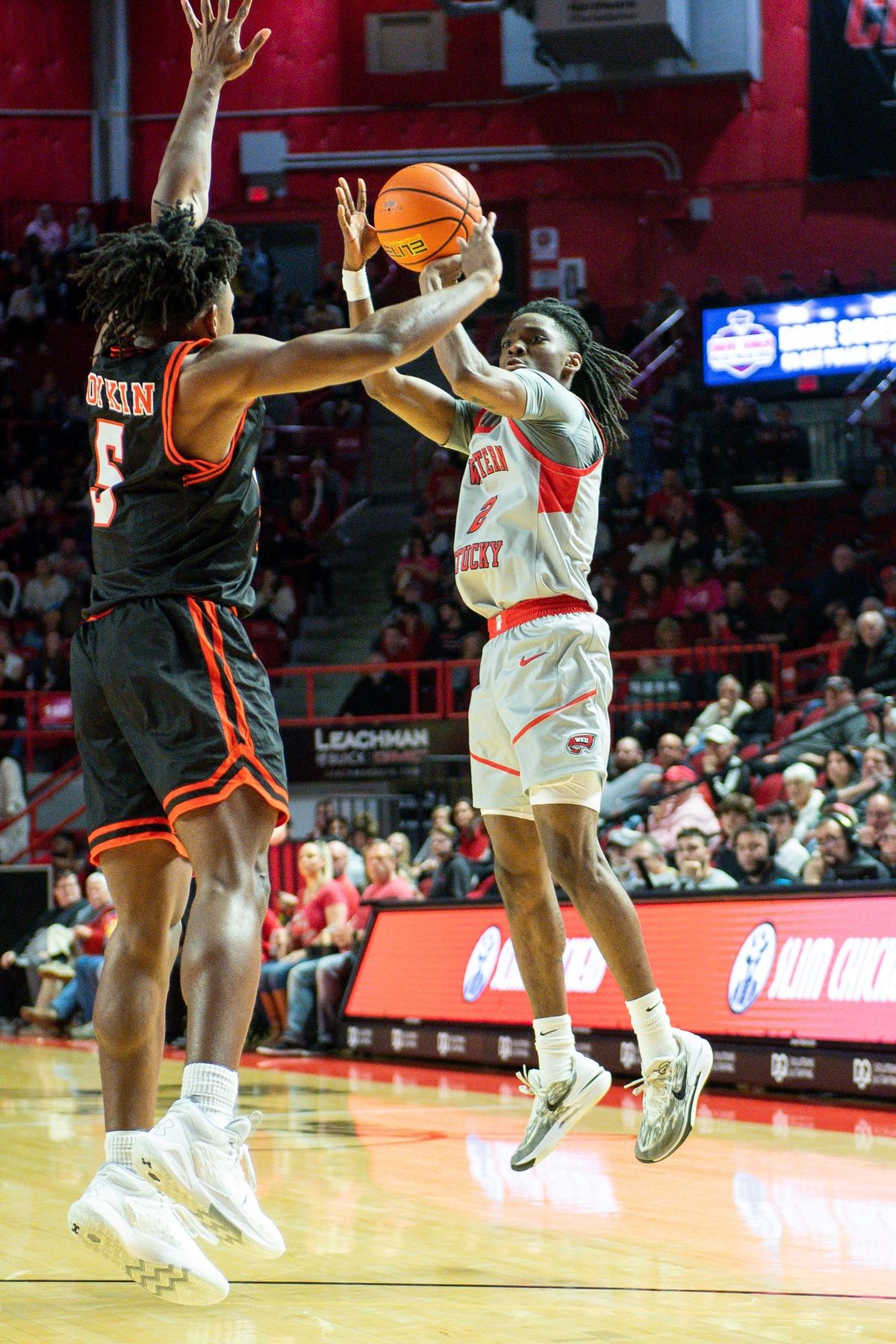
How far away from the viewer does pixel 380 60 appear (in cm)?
2244

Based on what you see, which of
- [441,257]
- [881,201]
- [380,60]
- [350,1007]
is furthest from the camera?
[380,60]

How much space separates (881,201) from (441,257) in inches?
707

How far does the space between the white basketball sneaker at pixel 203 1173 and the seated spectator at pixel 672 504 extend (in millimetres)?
14640

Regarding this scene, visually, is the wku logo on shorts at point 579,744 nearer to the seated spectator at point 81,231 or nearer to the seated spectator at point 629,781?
the seated spectator at point 629,781

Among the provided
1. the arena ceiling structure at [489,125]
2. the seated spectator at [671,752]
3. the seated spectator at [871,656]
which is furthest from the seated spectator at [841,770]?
the arena ceiling structure at [489,125]

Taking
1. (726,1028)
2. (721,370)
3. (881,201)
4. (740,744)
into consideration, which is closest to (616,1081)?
(726,1028)

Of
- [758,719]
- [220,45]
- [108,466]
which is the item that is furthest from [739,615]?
[108,466]

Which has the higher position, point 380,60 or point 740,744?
point 380,60

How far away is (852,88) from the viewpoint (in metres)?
20.4

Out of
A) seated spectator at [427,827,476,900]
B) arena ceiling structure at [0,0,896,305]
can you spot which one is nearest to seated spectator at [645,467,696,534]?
arena ceiling structure at [0,0,896,305]

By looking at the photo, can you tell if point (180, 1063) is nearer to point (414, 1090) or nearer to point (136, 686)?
point (414, 1090)

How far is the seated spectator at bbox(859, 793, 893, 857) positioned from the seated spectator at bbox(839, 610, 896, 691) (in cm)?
334

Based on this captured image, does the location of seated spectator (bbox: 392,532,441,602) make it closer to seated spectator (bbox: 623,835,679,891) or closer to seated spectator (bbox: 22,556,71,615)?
seated spectator (bbox: 22,556,71,615)

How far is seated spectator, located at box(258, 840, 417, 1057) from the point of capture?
10.7m
